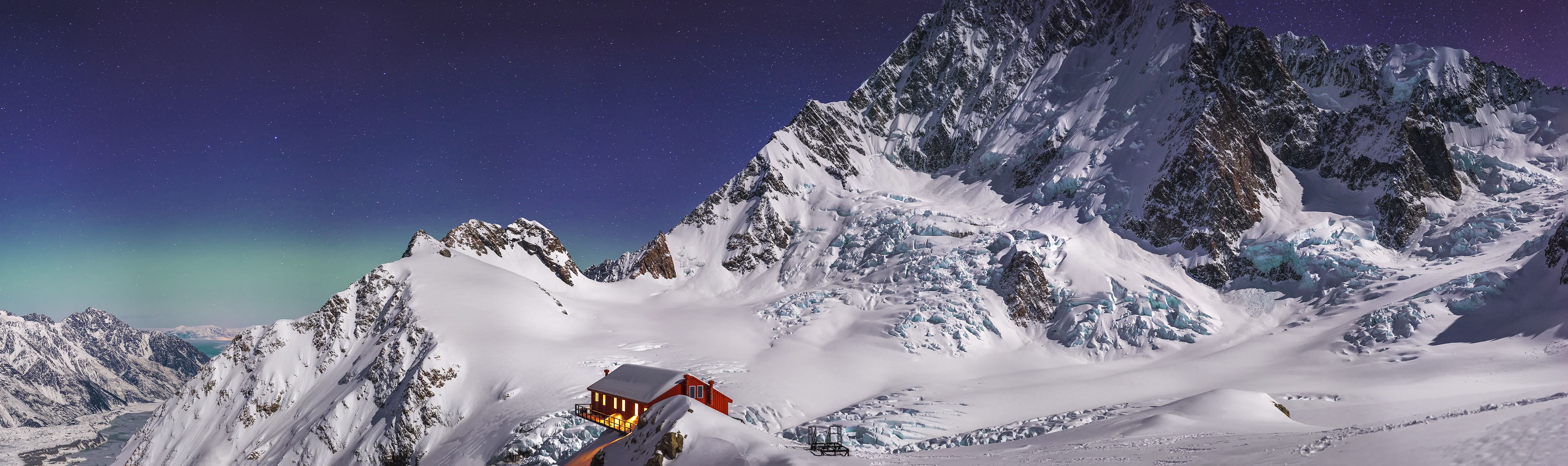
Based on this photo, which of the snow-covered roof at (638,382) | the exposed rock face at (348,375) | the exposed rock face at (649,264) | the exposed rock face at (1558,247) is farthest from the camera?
the exposed rock face at (649,264)

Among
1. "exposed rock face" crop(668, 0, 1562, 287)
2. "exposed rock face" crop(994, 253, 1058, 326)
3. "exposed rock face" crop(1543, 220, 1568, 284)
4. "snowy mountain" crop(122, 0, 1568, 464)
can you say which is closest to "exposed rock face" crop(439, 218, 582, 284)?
"snowy mountain" crop(122, 0, 1568, 464)

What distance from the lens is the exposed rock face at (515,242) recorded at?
103 m

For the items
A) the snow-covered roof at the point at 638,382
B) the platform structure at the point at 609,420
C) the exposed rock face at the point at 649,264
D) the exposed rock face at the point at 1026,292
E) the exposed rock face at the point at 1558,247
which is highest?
the exposed rock face at the point at 649,264

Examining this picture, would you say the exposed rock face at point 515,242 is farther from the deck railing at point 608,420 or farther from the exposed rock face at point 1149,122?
the deck railing at point 608,420

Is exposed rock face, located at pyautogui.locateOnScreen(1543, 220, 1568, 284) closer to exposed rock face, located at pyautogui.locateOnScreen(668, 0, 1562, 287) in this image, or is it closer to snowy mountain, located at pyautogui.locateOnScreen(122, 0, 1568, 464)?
snowy mountain, located at pyautogui.locateOnScreen(122, 0, 1568, 464)

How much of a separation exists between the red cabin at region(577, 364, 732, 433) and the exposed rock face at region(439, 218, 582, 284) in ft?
227

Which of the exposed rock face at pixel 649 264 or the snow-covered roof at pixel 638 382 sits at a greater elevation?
the exposed rock face at pixel 649 264

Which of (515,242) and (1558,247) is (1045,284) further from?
(515,242)

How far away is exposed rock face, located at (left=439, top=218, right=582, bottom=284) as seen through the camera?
102625 millimetres

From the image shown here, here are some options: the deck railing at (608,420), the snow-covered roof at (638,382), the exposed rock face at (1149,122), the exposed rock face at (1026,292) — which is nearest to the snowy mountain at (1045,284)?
the exposed rock face at (1026,292)

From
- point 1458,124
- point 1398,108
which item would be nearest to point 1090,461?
point 1398,108

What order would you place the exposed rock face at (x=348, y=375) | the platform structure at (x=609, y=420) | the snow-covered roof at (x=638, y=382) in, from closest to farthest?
the snow-covered roof at (x=638, y=382) < the platform structure at (x=609, y=420) < the exposed rock face at (x=348, y=375)

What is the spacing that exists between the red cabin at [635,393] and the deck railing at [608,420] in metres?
0.03

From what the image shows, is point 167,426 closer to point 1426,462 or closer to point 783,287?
point 783,287
